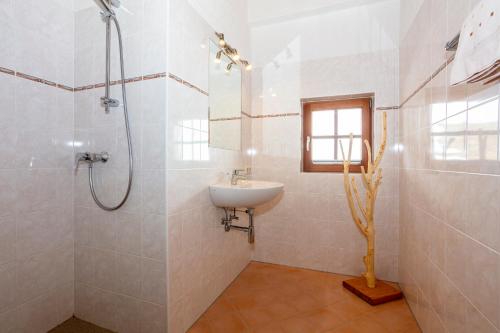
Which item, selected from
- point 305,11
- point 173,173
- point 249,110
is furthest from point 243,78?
point 173,173

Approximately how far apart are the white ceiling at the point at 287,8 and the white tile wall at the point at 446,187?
57 centimetres

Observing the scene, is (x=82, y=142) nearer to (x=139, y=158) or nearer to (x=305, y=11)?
(x=139, y=158)

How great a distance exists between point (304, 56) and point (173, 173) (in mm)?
1826

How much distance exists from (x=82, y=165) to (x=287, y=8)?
230 centimetres

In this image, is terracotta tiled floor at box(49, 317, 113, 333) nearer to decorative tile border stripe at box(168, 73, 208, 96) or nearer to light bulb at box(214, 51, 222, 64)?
decorative tile border stripe at box(168, 73, 208, 96)

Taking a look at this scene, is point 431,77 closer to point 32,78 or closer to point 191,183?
point 191,183

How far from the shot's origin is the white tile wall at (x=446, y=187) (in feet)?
2.96

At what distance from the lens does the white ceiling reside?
2.29 meters

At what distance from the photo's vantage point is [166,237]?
1.40 meters

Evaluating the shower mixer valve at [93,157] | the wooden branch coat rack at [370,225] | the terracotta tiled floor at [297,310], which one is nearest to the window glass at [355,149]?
the wooden branch coat rack at [370,225]

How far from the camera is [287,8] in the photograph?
2.41 m

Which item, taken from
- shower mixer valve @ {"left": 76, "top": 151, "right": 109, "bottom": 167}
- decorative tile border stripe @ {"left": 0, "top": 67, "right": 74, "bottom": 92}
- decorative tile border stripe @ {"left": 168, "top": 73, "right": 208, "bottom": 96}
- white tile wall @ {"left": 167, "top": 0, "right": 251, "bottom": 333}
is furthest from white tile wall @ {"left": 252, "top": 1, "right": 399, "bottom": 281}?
decorative tile border stripe @ {"left": 0, "top": 67, "right": 74, "bottom": 92}

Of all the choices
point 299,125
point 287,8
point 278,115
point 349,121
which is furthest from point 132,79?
point 349,121

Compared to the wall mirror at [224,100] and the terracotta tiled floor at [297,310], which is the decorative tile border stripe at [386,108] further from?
the terracotta tiled floor at [297,310]
